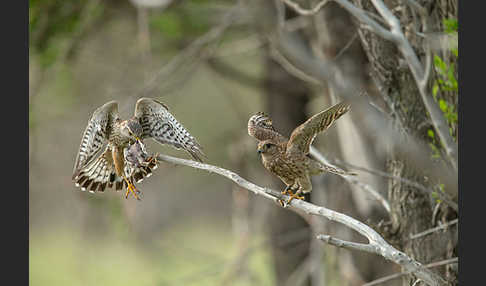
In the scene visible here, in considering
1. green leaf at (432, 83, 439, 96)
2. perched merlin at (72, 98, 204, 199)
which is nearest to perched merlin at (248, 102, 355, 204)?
perched merlin at (72, 98, 204, 199)

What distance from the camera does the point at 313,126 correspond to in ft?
8.18

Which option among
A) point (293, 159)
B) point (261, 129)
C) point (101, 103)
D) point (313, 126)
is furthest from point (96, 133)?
point (101, 103)

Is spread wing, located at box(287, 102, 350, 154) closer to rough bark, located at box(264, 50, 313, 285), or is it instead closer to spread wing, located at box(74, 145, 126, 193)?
spread wing, located at box(74, 145, 126, 193)

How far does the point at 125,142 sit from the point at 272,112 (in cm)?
515

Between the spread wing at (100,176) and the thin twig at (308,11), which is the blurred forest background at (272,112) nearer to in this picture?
the thin twig at (308,11)

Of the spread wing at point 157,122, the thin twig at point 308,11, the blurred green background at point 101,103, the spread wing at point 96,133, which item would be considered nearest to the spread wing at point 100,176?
the spread wing at point 96,133

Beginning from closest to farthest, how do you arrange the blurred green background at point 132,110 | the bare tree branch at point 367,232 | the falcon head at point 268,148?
the bare tree branch at point 367,232
the falcon head at point 268,148
the blurred green background at point 132,110

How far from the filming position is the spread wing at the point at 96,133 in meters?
3.08

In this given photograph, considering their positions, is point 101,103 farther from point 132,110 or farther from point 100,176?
point 100,176

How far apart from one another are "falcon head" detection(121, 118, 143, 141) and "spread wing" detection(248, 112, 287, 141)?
2.72 feet

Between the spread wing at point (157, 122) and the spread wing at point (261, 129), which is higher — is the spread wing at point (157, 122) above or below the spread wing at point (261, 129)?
above

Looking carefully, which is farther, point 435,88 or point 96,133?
point 435,88

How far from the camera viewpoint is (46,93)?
8445 mm

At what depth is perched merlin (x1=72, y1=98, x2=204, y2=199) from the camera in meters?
3.34
